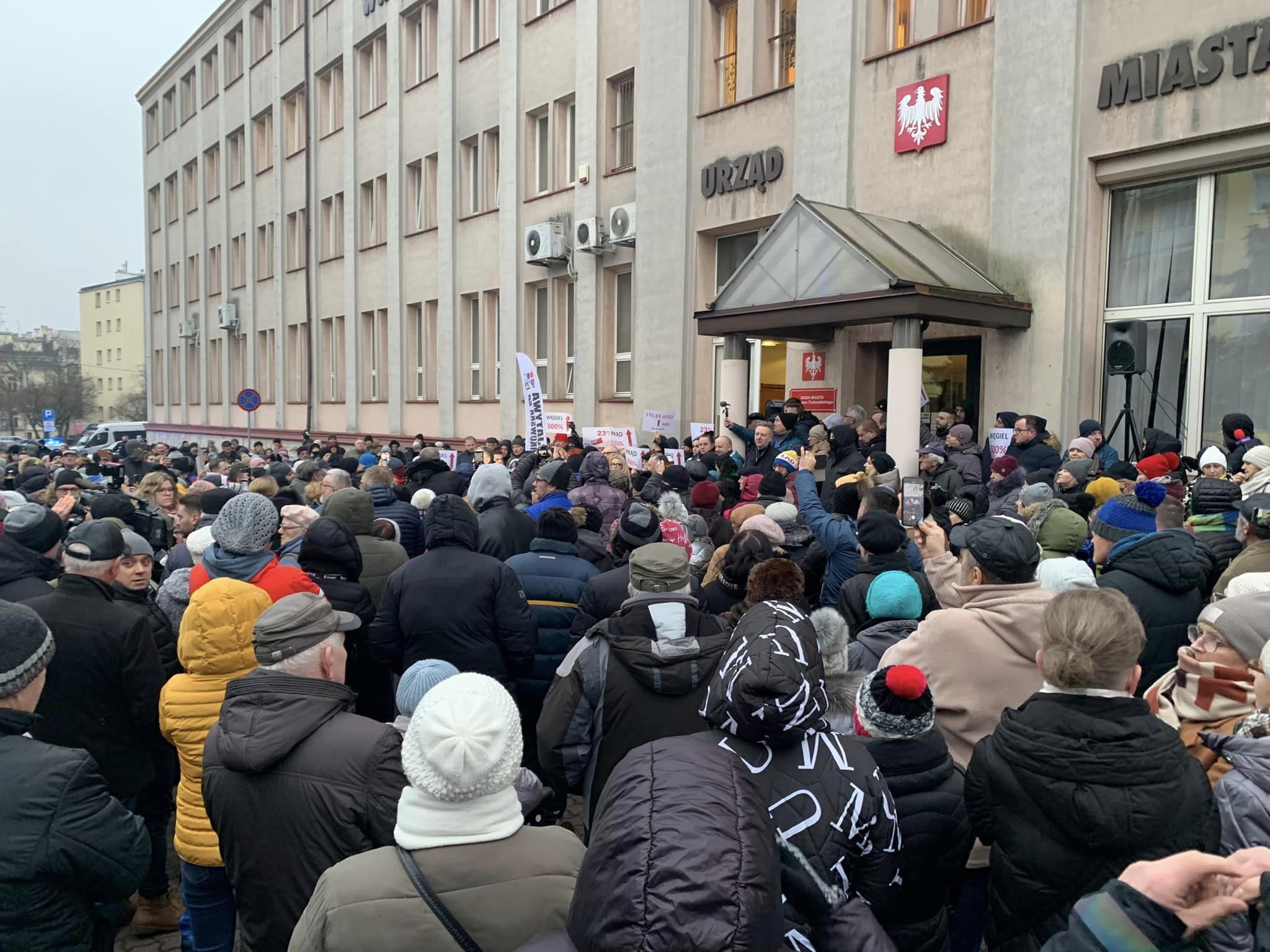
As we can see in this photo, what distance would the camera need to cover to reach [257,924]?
2.79 m

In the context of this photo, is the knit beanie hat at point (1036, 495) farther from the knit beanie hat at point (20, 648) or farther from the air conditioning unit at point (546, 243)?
the air conditioning unit at point (546, 243)

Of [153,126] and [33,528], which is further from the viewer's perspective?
[153,126]

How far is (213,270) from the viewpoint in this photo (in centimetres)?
3881

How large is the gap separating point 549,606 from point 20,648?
289 cm

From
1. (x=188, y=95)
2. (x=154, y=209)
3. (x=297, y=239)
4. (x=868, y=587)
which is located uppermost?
(x=188, y=95)

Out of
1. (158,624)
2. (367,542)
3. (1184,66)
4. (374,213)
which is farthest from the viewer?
(374,213)

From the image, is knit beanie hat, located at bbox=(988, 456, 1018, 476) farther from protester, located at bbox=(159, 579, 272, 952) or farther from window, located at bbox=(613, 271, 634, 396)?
window, located at bbox=(613, 271, 634, 396)

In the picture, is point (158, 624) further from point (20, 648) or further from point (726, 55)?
point (726, 55)

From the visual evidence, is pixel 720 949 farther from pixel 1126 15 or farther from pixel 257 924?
pixel 1126 15

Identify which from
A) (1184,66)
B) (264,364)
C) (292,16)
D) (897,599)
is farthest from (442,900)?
(292,16)

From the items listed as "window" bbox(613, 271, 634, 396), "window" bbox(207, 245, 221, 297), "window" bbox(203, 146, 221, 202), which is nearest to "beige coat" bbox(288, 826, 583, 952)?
"window" bbox(613, 271, 634, 396)

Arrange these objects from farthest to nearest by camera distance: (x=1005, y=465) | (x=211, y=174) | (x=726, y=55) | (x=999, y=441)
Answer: (x=211, y=174) → (x=726, y=55) → (x=999, y=441) → (x=1005, y=465)

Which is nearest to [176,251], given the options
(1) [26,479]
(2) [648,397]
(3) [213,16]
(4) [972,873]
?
(3) [213,16]

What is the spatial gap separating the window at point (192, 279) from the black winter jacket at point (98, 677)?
4133 centimetres
